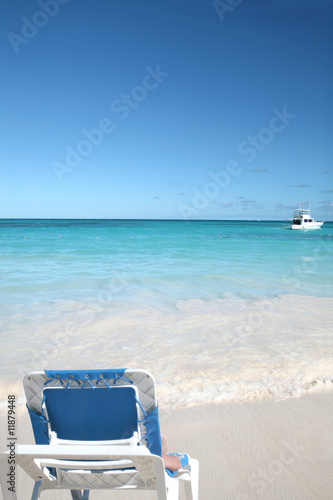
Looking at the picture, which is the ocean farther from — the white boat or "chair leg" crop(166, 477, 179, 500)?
the white boat

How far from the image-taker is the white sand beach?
7.98 feet

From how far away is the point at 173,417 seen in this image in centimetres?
333

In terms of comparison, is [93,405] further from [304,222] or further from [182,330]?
[304,222]

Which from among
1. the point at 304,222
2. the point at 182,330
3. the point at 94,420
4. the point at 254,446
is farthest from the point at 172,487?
the point at 304,222

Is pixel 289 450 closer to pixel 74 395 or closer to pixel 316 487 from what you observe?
pixel 316 487

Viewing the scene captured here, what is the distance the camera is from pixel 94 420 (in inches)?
63.9

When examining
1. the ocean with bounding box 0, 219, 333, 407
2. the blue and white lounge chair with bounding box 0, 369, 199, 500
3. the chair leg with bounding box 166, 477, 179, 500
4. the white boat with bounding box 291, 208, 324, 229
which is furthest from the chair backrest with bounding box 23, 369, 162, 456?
the white boat with bounding box 291, 208, 324, 229

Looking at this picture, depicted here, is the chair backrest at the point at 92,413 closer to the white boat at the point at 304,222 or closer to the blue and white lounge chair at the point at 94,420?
the blue and white lounge chair at the point at 94,420

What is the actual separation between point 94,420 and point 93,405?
88 mm

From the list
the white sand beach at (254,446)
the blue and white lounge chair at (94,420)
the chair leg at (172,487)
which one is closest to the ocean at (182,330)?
the white sand beach at (254,446)

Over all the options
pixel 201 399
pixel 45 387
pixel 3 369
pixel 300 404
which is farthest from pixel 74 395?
pixel 3 369

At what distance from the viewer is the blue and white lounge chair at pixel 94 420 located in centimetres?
152

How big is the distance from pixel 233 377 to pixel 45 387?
3.05 meters

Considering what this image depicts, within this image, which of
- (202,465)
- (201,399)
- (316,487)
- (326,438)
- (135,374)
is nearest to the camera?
(135,374)
